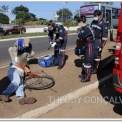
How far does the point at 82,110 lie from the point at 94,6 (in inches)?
988

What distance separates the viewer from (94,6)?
94.7 ft

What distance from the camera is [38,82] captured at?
6449 mm

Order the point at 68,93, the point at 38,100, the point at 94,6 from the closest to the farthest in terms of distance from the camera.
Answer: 1. the point at 38,100
2. the point at 68,93
3. the point at 94,6

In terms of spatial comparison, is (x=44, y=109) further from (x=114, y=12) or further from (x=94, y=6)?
(x=114, y=12)

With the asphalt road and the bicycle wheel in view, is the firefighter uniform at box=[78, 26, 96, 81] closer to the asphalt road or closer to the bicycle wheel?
the bicycle wheel

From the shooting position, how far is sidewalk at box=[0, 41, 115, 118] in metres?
4.83

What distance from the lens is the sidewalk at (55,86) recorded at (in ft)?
15.8

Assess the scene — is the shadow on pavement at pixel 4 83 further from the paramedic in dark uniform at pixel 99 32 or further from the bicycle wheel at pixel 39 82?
the paramedic in dark uniform at pixel 99 32

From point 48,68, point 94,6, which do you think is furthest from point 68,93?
point 94,6

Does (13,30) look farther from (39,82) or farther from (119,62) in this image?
(119,62)

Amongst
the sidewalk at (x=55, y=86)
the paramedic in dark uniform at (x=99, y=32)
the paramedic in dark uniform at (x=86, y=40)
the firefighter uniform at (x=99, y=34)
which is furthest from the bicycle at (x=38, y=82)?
the firefighter uniform at (x=99, y=34)

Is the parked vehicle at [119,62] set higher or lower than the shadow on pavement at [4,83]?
higher

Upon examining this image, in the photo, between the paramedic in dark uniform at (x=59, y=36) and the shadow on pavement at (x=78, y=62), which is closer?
the paramedic in dark uniform at (x=59, y=36)

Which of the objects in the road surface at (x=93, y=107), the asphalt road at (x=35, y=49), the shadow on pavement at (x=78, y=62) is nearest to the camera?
the road surface at (x=93, y=107)
